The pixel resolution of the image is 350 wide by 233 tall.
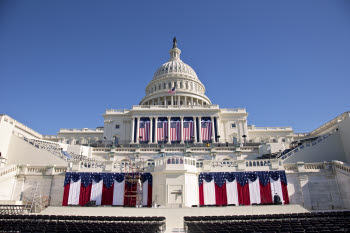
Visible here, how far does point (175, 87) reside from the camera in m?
96.3

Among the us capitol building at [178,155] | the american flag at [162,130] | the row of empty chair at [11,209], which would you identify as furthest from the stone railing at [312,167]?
the american flag at [162,130]

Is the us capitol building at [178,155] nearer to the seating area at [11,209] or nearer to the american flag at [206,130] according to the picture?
the american flag at [206,130]

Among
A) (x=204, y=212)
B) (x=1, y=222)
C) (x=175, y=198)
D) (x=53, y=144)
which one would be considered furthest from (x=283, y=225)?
(x=53, y=144)

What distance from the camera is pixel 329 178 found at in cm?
2945

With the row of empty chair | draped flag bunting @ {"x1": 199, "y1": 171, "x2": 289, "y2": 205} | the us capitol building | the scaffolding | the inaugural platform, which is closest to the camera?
the inaugural platform

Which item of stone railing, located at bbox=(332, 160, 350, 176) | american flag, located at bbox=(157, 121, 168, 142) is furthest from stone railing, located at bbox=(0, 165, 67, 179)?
american flag, located at bbox=(157, 121, 168, 142)

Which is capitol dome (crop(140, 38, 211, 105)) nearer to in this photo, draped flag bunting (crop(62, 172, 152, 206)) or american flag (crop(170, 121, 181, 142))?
american flag (crop(170, 121, 181, 142))

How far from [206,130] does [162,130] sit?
12.2m

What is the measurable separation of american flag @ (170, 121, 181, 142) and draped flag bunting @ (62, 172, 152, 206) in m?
Answer: 37.2

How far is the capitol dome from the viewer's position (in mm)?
90438

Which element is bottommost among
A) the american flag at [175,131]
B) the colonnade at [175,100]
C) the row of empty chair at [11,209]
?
the row of empty chair at [11,209]

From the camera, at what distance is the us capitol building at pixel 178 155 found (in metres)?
28.6

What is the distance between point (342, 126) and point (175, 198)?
32820 mm

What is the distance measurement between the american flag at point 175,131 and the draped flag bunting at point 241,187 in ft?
122
